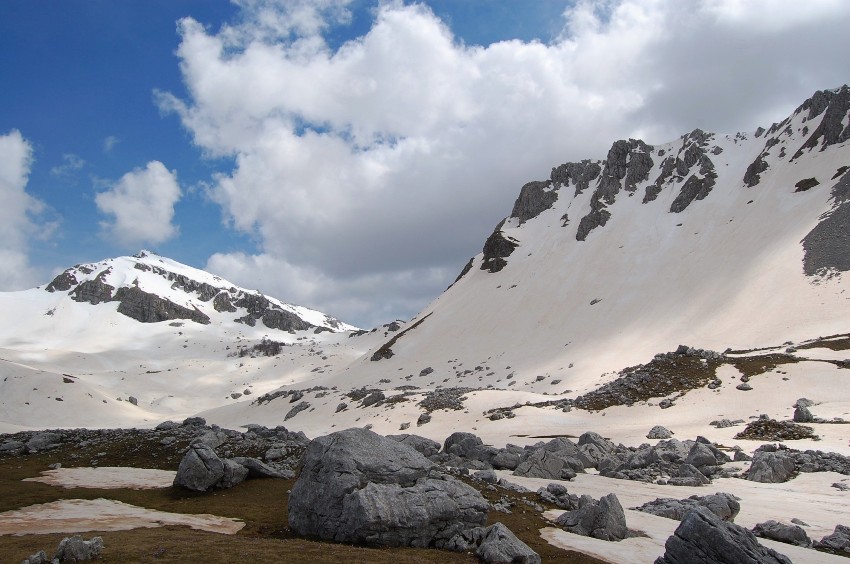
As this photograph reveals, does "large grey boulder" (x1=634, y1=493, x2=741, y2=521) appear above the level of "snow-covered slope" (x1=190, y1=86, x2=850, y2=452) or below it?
below

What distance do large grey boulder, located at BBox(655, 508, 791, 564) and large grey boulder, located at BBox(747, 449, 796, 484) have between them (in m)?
16.9

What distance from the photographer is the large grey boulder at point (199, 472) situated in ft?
82.5

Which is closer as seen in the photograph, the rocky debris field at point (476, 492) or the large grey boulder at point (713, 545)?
the large grey boulder at point (713, 545)

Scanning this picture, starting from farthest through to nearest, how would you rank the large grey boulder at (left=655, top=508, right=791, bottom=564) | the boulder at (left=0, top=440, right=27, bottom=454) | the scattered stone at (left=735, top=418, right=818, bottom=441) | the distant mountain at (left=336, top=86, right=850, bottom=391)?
the distant mountain at (left=336, top=86, right=850, bottom=391) < the boulder at (left=0, top=440, right=27, bottom=454) < the scattered stone at (left=735, top=418, right=818, bottom=441) < the large grey boulder at (left=655, top=508, right=791, bottom=564)

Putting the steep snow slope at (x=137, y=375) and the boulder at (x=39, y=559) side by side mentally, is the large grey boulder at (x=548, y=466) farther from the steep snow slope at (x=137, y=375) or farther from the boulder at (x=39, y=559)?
the steep snow slope at (x=137, y=375)

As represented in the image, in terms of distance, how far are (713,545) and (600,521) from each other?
20.9ft

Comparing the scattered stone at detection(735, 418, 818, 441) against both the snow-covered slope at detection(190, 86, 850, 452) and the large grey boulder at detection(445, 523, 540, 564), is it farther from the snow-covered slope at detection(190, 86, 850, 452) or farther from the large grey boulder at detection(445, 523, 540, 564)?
the large grey boulder at detection(445, 523, 540, 564)

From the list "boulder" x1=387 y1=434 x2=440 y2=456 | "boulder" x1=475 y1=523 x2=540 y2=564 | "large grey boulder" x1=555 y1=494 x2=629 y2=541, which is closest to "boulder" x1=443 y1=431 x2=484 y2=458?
"boulder" x1=387 y1=434 x2=440 y2=456

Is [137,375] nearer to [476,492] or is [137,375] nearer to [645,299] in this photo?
[645,299]

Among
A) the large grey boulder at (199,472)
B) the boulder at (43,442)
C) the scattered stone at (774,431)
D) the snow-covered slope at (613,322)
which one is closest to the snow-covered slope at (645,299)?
the snow-covered slope at (613,322)

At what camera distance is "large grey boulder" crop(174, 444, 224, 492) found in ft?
82.5

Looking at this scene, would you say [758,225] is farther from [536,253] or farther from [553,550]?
[553,550]

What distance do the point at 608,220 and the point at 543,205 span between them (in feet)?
96.9

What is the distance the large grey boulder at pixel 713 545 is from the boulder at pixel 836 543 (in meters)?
6.34
